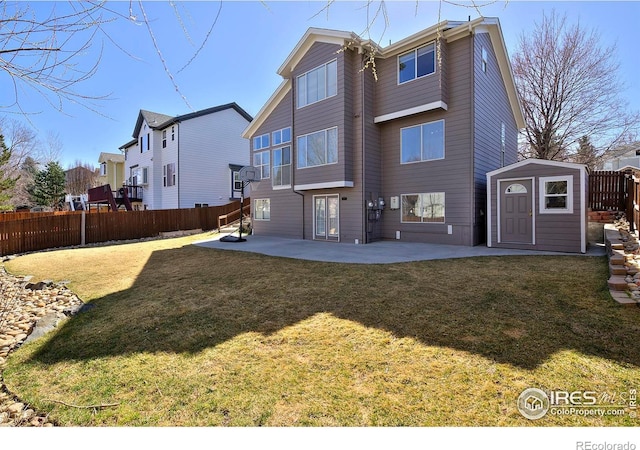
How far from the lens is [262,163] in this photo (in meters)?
16.1

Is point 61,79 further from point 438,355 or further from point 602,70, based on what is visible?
point 602,70

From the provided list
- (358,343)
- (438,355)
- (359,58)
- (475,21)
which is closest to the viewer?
(438,355)

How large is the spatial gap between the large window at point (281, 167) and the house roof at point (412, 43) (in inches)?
85.2

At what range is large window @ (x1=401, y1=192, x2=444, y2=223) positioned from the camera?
36.6ft

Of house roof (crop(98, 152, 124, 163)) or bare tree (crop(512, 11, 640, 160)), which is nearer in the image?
bare tree (crop(512, 11, 640, 160))

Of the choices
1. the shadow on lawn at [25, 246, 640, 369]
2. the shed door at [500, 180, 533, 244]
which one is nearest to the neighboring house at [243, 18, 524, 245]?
the shed door at [500, 180, 533, 244]

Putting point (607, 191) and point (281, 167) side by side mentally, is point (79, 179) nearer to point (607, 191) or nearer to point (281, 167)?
point (281, 167)

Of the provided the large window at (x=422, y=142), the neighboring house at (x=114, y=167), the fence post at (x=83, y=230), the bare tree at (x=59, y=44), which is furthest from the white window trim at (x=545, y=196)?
the neighboring house at (x=114, y=167)

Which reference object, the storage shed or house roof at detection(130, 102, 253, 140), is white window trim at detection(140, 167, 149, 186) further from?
the storage shed

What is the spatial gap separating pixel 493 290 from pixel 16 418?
575 cm

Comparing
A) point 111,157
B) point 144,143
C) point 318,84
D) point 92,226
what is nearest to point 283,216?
point 318,84

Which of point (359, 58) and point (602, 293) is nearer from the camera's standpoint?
point (602, 293)
